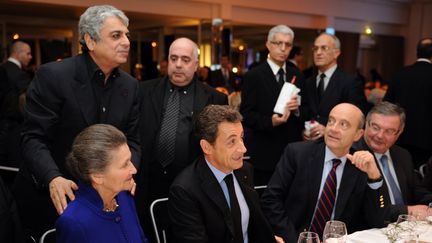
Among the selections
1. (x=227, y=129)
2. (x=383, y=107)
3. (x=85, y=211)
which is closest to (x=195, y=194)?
(x=227, y=129)

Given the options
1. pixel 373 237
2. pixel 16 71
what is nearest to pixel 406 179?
pixel 373 237

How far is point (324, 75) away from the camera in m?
3.85

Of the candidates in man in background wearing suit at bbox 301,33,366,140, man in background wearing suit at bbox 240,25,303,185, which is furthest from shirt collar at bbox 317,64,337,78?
man in background wearing suit at bbox 240,25,303,185

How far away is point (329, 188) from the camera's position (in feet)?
8.26

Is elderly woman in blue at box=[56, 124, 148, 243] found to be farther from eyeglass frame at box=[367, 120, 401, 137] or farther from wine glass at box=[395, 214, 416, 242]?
eyeglass frame at box=[367, 120, 401, 137]

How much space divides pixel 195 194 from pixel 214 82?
6119 mm

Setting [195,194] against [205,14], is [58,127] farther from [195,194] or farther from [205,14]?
[205,14]

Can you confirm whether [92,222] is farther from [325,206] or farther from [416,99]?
[416,99]

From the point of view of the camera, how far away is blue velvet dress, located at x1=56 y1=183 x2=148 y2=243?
168 cm

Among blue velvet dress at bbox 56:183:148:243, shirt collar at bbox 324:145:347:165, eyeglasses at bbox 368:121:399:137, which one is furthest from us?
eyeglasses at bbox 368:121:399:137

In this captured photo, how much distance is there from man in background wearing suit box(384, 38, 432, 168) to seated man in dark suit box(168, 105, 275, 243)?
10.9 feet

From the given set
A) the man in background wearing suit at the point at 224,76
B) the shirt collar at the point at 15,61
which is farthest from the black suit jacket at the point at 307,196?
the man in background wearing suit at the point at 224,76

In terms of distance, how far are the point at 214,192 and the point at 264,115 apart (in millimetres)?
1586

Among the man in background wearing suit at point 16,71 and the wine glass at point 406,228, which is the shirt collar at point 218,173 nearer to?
the wine glass at point 406,228
